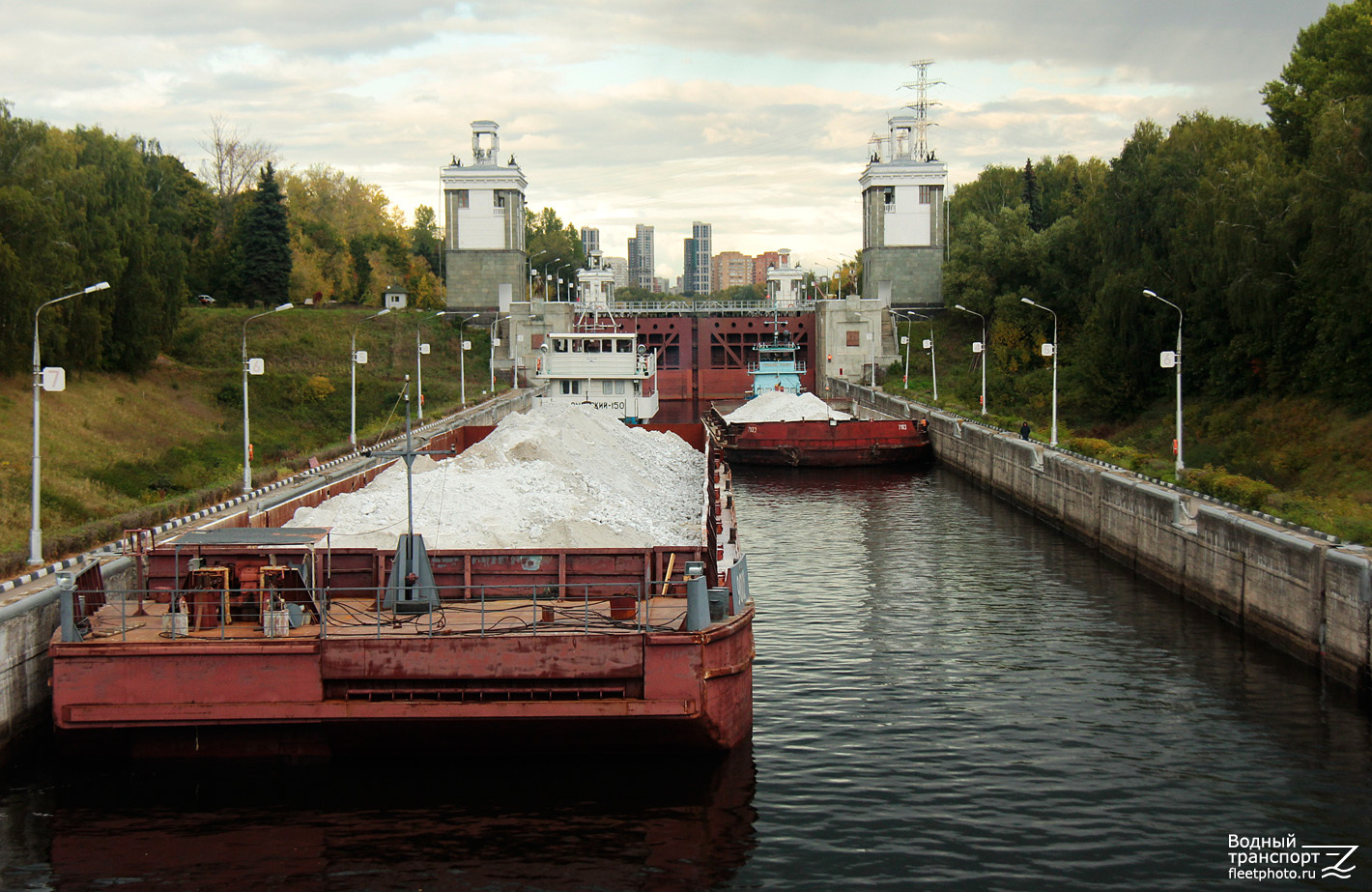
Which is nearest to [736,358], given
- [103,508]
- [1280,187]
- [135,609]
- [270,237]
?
[270,237]

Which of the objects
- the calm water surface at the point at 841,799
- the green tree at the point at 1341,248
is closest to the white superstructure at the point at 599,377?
the green tree at the point at 1341,248

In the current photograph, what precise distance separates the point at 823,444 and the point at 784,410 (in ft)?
20.1

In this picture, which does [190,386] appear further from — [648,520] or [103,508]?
[648,520]

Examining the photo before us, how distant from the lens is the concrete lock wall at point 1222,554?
53.0ft

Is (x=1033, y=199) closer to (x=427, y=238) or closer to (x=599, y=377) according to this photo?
(x=599, y=377)

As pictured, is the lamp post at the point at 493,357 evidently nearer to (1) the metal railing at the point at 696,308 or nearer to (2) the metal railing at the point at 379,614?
(1) the metal railing at the point at 696,308

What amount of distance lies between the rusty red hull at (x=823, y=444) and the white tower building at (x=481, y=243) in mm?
30968

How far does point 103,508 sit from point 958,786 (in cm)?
2443

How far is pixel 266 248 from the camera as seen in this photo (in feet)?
232

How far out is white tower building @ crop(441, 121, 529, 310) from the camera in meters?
71.4

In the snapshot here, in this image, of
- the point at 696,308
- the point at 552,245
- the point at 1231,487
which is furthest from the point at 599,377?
the point at 552,245

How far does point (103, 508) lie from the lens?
29.5 m

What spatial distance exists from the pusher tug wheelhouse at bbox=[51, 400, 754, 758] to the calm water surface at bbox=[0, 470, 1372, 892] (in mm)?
507

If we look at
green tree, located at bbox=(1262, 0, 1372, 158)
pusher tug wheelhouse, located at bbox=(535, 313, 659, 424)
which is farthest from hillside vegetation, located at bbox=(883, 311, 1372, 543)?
pusher tug wheelhouse, located at bbox=(535, 313, 659, 424)
